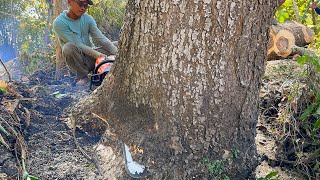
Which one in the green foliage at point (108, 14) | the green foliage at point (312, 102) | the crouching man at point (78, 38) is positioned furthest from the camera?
the green foliage at point (108, 14)

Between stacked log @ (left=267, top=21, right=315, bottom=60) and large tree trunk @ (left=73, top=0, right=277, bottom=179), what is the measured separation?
2288mm

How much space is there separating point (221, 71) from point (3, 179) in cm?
114

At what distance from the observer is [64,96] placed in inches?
115

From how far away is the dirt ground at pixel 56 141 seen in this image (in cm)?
162

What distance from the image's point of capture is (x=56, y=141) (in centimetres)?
190

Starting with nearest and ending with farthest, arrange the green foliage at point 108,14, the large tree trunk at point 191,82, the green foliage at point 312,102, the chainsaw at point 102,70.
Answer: the large tree trunk at point 191,82 → the green foliage at point 312,102 → the chainsaw at point 102,70 → the green foliage at point 108,14

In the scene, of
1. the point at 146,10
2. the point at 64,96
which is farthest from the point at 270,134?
the point at 64,96

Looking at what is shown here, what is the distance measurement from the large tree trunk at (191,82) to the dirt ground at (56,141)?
7.7 inches

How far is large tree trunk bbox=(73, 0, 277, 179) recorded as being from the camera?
1.42 metres

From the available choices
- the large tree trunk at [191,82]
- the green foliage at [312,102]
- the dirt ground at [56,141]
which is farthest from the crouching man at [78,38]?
the green foliage at [312,102]

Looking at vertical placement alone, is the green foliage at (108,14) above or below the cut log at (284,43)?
above

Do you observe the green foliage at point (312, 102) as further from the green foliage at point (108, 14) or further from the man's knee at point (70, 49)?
the green foliage at point (108, 14)

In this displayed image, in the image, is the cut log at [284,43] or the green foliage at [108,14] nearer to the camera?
the cut log at [284,43]

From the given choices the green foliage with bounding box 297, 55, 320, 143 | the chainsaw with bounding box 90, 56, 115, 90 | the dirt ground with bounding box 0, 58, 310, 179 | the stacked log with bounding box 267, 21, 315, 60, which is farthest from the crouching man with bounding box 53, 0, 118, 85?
the green foliage with bounding box 297, 55, 320, 143
